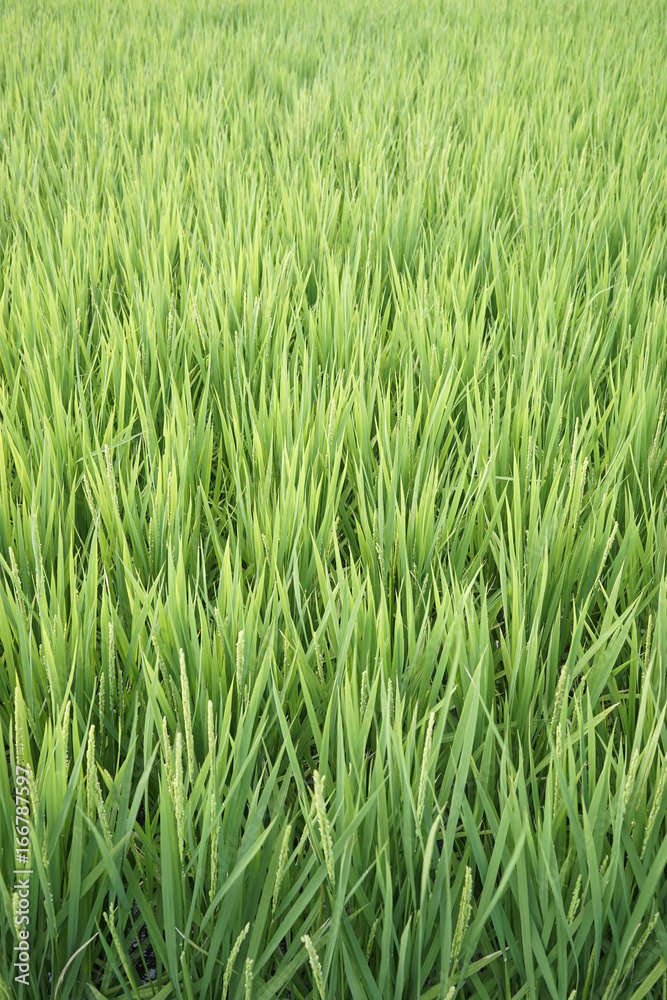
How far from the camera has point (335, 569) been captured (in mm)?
1032

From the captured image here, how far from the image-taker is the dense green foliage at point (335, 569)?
1.93ft

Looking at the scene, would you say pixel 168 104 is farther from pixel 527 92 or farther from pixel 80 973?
pixel 80 973

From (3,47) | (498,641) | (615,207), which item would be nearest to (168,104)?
(3,47)

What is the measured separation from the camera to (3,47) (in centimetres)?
325

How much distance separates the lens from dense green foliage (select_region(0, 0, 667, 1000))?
0.59 metres

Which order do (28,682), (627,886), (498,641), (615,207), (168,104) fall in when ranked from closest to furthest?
(627,886) < (28,682) < (498,641) < (615,207) < (168,104)

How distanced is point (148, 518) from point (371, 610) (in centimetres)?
41
